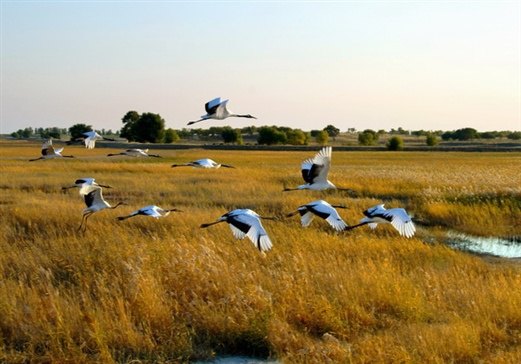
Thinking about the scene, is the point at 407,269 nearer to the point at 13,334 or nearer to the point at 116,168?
the point at 13,334

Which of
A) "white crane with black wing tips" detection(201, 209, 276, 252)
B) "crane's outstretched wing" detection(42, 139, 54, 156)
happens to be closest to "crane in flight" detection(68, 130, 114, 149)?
"crane's outstretched wing" detection(42, 139, 54, 156)

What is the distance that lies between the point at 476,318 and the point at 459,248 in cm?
864

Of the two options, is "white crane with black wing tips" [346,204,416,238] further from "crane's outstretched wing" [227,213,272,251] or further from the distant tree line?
the distant tree line

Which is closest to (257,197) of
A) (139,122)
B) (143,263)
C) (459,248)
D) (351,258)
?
(459,248)

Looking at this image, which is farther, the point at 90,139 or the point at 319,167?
the point at 90,139

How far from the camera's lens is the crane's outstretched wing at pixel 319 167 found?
9703 millimetres

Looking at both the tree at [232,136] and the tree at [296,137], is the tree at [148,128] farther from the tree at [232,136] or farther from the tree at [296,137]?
the tree at [296,137]

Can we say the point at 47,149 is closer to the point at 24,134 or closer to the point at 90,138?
the point at 90,138

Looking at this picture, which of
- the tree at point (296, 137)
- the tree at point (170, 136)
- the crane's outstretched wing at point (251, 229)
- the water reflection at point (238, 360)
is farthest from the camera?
the tree at point (296, 137)

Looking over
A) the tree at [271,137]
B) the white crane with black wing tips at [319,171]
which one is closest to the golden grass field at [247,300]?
the white crane with black wing tips at [319,171]

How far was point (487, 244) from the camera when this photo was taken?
62.9 ft

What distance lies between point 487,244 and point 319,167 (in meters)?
11.2

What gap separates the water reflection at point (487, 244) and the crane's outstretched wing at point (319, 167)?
948cm

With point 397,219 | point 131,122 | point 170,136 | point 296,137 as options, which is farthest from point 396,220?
point 296,137
